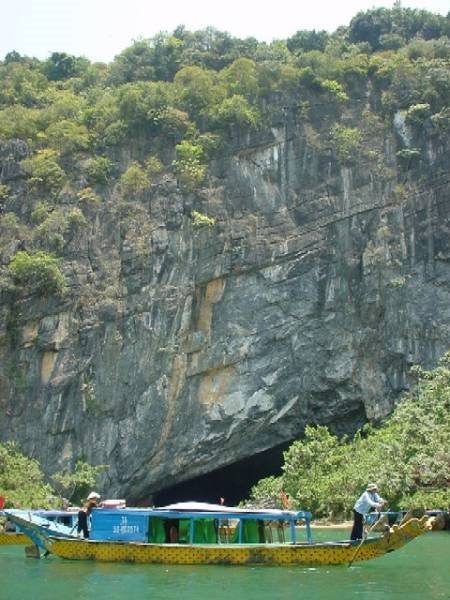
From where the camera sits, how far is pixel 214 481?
152 ft

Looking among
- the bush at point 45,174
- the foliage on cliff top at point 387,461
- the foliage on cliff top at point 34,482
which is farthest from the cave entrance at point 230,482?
the bush at point 45,174

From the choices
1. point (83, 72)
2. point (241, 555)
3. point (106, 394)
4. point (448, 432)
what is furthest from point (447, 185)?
point (241, 555)

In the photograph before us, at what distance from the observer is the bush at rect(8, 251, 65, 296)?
129ft

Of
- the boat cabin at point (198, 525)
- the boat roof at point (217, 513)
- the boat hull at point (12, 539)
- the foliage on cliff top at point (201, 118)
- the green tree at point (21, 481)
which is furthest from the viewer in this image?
the foliage on cliff top at point (201, 118)

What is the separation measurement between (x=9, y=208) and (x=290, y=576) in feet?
87.7

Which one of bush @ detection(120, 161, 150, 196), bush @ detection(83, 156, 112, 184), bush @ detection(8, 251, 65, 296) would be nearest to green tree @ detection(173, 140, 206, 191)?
bush @ detection(120, 161, 150, 196)

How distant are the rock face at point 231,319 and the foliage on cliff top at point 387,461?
212 cm

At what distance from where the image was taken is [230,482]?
46.8 m

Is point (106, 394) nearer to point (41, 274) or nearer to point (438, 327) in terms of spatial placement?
point (41, 274)

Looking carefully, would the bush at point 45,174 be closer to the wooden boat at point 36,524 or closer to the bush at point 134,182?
the bush at point 134,182

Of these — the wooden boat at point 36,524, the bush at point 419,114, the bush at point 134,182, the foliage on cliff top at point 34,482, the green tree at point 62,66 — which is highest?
the green tree at point 62,66

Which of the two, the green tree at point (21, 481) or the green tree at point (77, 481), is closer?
the green tree at point (21, 481)

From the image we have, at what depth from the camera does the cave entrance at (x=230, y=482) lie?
43406 mm

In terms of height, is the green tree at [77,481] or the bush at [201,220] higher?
the bush at [201,220]
